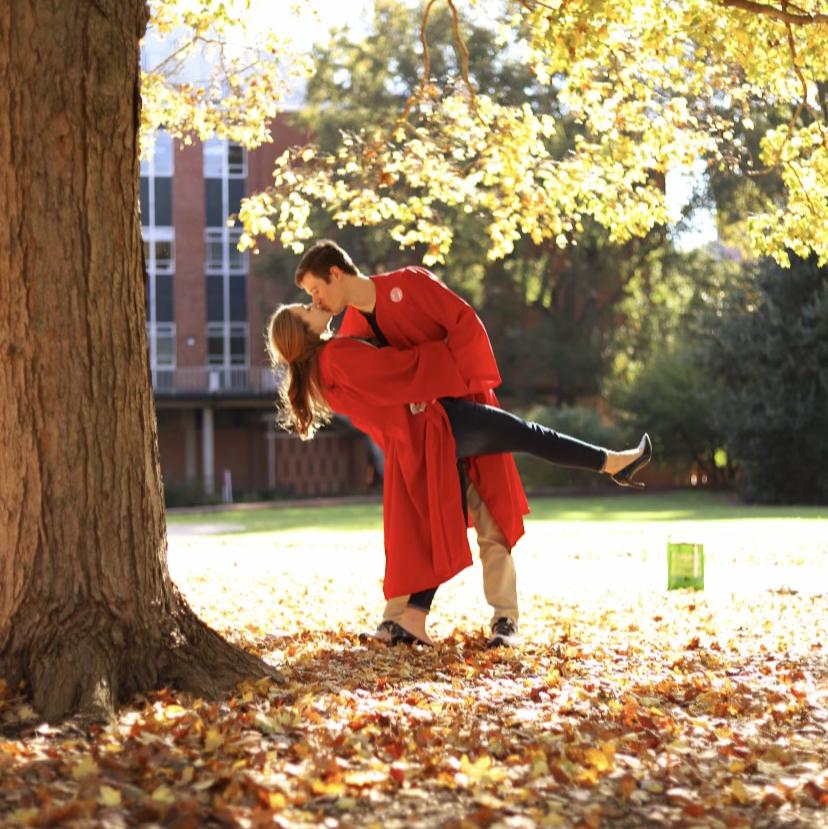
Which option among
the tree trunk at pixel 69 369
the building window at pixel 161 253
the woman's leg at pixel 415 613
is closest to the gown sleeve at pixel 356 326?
the woman's leg at pixel 415 613

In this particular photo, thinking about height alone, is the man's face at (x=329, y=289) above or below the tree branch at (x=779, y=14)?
below

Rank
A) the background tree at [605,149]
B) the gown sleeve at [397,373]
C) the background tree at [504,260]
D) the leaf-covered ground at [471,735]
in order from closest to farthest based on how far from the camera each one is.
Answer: the leaf-covered ground at [471,735], the gown sleeve at [397,373], the background tree at [605,149], the background tree at [504,260]

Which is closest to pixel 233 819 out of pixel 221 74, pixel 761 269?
pixel 221 74

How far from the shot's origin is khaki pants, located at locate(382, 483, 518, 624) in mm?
6762

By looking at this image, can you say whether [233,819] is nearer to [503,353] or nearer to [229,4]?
[229,4]

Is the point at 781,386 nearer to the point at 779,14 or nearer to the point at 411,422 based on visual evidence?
the point at 779,14

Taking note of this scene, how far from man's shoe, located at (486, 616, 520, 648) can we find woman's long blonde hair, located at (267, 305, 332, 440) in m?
1.37

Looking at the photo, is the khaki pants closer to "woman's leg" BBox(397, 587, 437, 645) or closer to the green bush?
"woman's leg" BBox(397, 587, 437, 645)

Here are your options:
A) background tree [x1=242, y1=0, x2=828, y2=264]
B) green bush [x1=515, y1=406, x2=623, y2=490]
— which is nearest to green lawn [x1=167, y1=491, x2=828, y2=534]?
green bush [x1=515, y1=406, x2=623, y2=490]

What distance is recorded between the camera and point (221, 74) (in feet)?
37.0

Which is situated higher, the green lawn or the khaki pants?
the khaki pants

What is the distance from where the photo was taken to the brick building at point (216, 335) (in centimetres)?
4181

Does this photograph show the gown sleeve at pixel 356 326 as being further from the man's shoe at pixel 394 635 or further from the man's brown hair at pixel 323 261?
the man's shoe at pixel 394 635

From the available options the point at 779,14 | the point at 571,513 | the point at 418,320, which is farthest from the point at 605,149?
the point at 571,513
